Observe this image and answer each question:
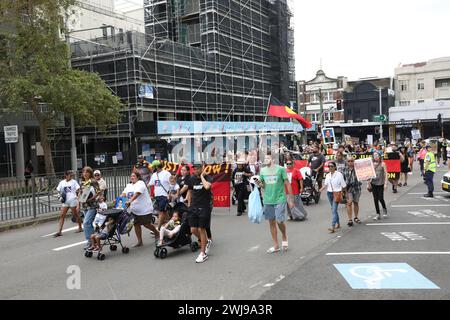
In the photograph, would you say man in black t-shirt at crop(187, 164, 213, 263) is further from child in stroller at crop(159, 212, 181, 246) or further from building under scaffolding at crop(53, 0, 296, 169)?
building under scaffolding at crop(53, 0, 296, 169)

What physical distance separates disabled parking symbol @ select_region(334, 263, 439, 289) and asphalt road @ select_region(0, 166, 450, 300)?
152 millimetres

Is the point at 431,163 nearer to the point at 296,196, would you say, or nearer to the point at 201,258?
the point at 296,196

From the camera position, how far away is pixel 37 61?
900 inches

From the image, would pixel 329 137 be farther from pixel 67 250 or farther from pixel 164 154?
pixel 67 250

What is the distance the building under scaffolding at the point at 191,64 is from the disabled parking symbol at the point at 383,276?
2687 cm

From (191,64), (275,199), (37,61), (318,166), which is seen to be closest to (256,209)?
(275,199)

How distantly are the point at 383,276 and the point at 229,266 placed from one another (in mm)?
2361

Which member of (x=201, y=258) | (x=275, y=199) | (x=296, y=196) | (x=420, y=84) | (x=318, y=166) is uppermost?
(x=420, y=84)

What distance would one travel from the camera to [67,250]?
31.2 ft

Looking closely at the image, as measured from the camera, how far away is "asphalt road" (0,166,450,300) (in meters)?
6.12

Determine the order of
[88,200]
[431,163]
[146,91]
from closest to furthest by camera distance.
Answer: [88,200], [431,163], [146,91]

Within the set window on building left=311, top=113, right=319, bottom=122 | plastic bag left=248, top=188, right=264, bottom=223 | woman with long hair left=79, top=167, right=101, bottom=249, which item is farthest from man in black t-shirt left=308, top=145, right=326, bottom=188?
window on building left=311, top=113, right=319, bottom=122
